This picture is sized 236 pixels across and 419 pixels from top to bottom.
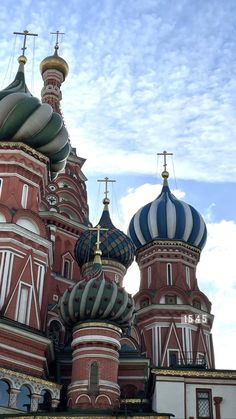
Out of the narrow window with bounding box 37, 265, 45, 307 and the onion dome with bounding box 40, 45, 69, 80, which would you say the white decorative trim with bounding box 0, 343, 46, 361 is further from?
the onion dome with bounding box 40, 45, 69, 80

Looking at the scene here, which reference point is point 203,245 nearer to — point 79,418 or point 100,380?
point 100,380

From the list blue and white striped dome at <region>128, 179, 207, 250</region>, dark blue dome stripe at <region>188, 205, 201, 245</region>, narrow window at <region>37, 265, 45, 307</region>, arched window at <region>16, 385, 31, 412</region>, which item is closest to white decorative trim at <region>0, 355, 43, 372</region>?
arched window at <region>16, 385, 31, 412</region>

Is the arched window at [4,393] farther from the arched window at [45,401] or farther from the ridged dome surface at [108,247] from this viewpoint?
the ridged dome surface at [108,247]

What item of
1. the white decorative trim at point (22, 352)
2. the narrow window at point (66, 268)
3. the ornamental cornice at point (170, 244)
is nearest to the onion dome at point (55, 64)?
the ornamental cornice at point (170, 244)

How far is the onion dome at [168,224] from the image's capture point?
31.5 m

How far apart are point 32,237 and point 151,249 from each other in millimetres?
9953

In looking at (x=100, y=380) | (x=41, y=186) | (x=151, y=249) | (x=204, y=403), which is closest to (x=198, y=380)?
(x=204, y=403)

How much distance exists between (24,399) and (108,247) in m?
9.70

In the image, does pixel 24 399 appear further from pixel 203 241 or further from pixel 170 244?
pixel 203 241

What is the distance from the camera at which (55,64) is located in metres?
36.3

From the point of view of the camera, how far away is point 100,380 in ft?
66.1

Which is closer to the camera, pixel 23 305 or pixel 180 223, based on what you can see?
pixel 23 305

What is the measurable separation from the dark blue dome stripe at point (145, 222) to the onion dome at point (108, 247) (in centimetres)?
309

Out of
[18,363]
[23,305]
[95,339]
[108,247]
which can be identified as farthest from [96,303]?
[108,247]
